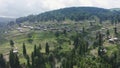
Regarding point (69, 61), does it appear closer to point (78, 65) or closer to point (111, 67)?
point (78, 65)

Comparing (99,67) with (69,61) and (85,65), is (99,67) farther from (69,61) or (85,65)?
(69,61)

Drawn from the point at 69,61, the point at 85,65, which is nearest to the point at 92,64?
the point at 85,65

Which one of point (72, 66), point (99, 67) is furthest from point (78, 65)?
point (99, 67)

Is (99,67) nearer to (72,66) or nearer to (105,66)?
(105,66)

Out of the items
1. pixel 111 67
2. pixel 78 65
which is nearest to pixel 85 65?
pixel 78 65

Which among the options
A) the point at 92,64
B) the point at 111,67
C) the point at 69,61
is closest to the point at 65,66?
the point at 69,61

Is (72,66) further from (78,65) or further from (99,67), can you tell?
(99,67)
